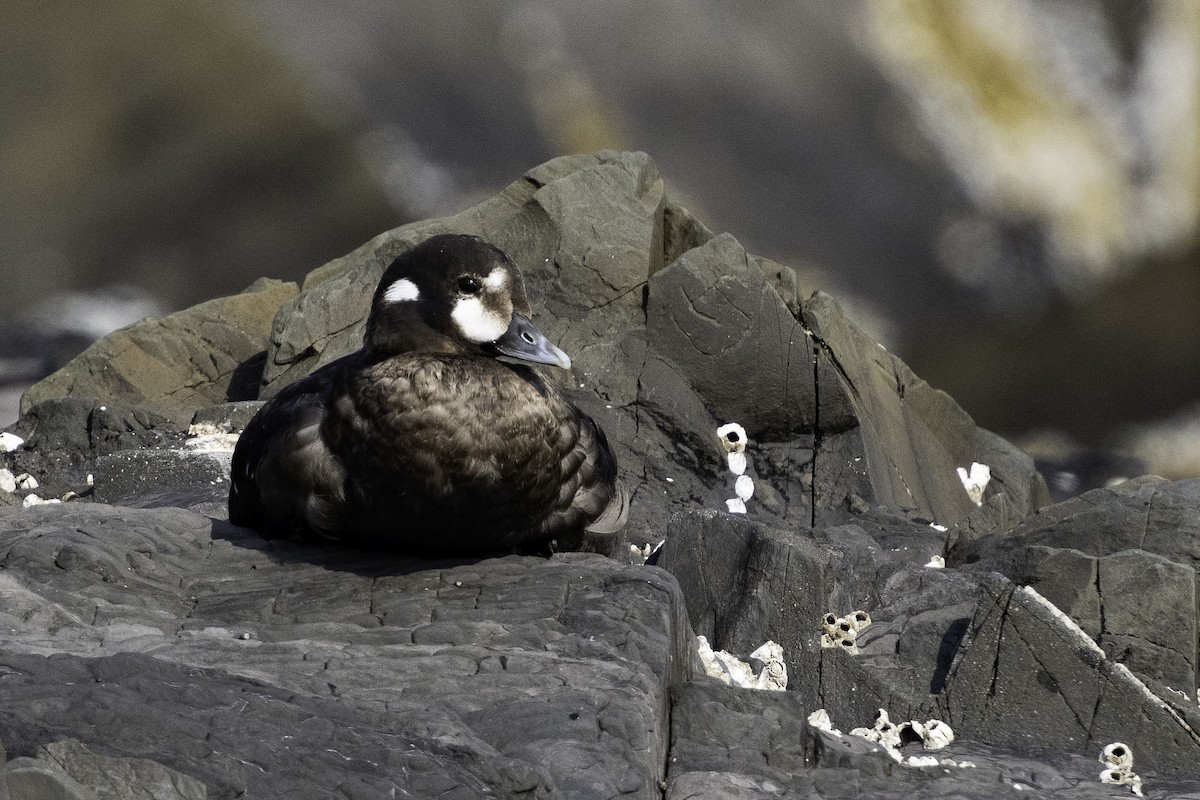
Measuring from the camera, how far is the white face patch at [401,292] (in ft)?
16.3

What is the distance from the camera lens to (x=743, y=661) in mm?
6117

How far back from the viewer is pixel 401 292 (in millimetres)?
4988

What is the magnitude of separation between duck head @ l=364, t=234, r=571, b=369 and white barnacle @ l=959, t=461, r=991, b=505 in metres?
8.67

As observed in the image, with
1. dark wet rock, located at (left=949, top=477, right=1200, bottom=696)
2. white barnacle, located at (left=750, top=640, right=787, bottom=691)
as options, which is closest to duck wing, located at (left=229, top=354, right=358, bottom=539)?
white barnacle, located at (left=750, top=640, right=787, bottom=691)

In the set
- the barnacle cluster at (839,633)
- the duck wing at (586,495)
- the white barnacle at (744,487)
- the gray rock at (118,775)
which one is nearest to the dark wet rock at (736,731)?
the duck wing at (586,495)

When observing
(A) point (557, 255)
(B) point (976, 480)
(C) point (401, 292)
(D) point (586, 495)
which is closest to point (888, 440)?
(B) point (976, 480)

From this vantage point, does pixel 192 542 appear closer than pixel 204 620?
No

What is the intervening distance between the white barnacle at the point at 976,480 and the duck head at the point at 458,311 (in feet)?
28.5

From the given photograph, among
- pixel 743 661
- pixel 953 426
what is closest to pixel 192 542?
pixel 743 661

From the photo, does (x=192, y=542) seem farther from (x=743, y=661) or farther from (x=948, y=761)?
(x=948, y=761)

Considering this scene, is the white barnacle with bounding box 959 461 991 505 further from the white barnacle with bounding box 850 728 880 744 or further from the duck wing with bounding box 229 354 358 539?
the duck wing with bounding box 229 354 358 539

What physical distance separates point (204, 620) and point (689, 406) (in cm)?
616

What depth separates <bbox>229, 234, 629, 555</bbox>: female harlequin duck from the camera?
15.4ft

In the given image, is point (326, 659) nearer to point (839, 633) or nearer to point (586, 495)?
point (586, 495)
